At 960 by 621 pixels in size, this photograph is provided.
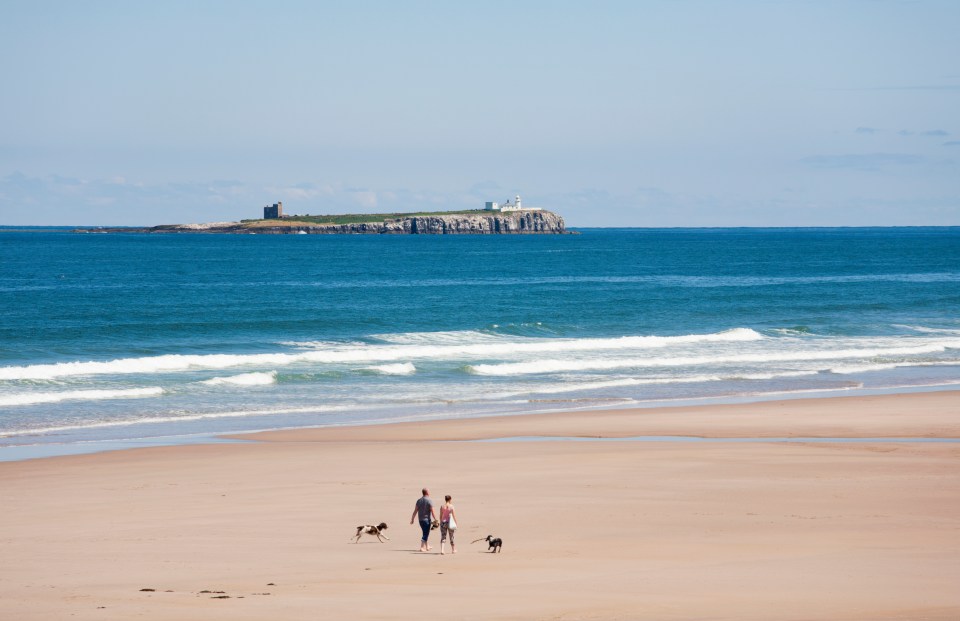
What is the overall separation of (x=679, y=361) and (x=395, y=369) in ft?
38.9

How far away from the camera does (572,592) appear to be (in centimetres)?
1310

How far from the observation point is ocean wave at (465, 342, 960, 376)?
39.8m

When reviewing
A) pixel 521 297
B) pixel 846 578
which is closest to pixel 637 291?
pixel 521 297

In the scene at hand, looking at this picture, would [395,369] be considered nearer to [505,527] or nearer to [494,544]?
[505,527]

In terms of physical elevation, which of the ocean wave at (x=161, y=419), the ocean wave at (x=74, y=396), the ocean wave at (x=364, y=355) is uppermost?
the ocean wave at (x=364, y=355)

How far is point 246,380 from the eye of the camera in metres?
35.9

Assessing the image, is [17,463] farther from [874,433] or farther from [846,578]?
[874,433]

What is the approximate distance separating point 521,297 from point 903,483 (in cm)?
5035

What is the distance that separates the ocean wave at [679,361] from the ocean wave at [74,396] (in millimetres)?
12170

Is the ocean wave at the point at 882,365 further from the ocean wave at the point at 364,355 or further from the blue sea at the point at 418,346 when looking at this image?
the ocean wave at the point at 364,355

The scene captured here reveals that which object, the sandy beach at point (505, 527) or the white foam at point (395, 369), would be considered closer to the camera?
the sandy beach at point (505, 527)

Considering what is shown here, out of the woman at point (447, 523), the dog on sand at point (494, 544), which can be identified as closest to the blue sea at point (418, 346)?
the woman at point (447, 523)

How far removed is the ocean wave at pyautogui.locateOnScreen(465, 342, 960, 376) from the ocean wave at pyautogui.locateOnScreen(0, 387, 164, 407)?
12.2 meters

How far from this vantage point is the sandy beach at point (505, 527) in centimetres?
1271
